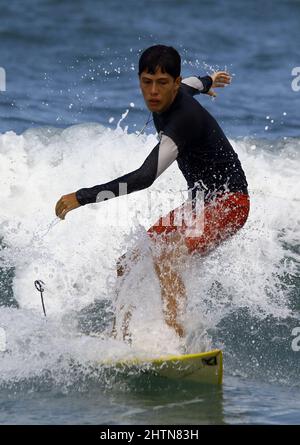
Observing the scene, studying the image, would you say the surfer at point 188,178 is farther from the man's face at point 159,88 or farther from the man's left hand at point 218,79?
the man's left hand at point 218,79

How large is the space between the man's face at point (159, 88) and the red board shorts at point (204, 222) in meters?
0.66

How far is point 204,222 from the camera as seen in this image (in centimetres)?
591

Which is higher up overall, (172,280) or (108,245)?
(108,245)

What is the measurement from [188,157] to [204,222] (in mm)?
409

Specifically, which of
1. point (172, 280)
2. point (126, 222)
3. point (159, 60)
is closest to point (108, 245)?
point (126, 222)

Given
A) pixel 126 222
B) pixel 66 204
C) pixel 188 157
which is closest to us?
pixel 66 204

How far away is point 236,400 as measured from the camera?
5734mm

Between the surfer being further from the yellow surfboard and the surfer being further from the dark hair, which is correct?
the yellow surfboard

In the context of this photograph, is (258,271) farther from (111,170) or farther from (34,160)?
(34,160)

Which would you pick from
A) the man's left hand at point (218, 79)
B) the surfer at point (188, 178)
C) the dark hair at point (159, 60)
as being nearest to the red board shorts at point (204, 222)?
the surfer at point (188, 178)

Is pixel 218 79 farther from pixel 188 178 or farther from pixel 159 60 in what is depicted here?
pixel 159 60

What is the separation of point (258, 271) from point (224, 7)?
12.0 metres

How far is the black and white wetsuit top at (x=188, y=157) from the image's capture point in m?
5.52

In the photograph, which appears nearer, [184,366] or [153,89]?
[153,89]
